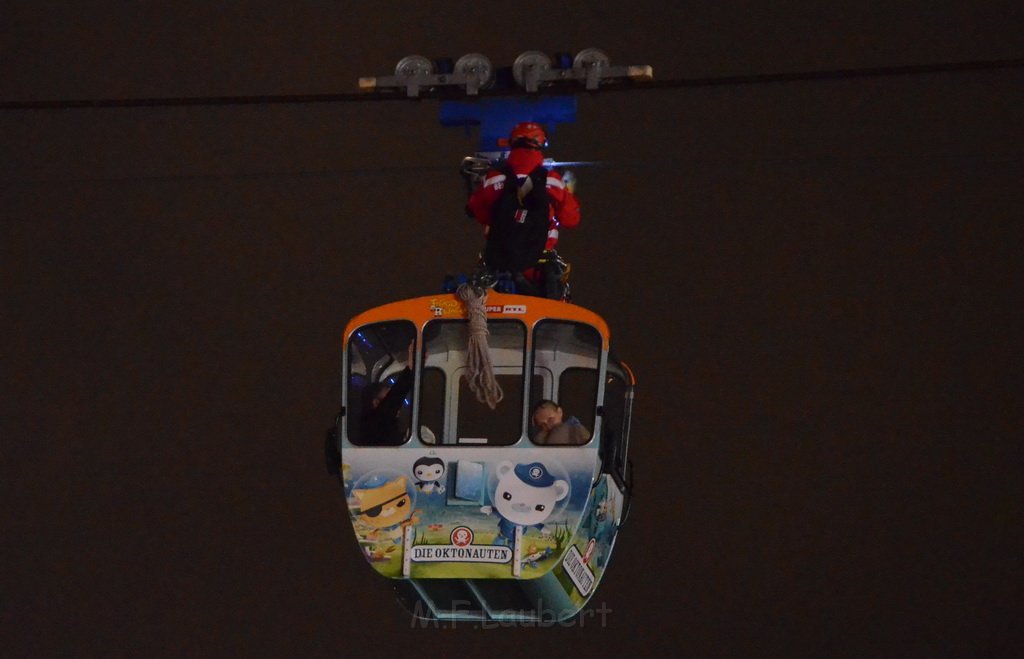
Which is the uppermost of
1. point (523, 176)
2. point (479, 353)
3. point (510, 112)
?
point (510, 112)

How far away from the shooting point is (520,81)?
8.45m

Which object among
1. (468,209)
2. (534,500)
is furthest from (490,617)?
(468,209)

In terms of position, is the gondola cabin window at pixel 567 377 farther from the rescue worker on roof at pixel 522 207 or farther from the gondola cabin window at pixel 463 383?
the rescue worker on roof at pixel 522 207

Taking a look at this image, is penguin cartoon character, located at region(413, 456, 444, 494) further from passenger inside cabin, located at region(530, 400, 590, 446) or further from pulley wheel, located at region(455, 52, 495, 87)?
pulley wheel, located at region(455, 52, 495, 87)

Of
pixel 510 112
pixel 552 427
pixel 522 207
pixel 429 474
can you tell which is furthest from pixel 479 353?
pixel 510 112

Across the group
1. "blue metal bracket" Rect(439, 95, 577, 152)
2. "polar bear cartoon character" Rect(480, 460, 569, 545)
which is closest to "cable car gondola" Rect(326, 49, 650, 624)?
"polar bear cartoon character" Rect(480, 460, 569, 545)

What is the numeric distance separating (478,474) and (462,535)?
0.92ft

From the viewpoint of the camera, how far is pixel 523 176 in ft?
27.2

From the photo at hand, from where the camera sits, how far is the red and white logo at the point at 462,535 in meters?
7.84

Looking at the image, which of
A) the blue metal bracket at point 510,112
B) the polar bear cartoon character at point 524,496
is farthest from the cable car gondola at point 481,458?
the blue metal bracket at point 510,112

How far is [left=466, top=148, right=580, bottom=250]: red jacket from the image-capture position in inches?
326

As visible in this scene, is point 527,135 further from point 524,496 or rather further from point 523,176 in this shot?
point 524,496

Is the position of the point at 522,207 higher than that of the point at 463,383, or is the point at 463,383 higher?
the point at 522,207

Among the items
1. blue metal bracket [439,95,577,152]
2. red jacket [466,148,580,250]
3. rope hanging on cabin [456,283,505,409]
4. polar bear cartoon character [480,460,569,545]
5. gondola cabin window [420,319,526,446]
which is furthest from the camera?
blue metal bracket [439,95,577,152]
